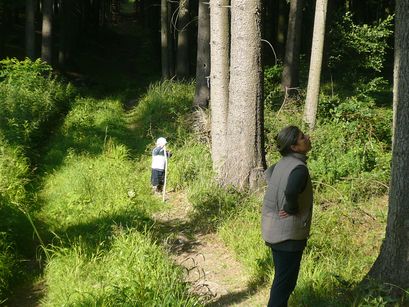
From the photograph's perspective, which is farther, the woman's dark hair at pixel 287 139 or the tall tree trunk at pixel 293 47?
Result: the tall tree trunk at pixel 293 47

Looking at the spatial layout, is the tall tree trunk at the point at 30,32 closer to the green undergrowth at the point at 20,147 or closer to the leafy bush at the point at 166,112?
the green undergrowth at the point at 20,147

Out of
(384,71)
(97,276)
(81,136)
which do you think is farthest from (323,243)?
(384,71)

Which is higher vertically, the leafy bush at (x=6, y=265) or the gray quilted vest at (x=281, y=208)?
the gray quilted vest at (x=281, y=208)

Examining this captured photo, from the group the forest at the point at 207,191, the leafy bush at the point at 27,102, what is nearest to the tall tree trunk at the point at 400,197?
the forest at the point at 207,191

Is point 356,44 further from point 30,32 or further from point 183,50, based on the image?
point 30,32

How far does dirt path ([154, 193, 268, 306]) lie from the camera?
5789 millimetres

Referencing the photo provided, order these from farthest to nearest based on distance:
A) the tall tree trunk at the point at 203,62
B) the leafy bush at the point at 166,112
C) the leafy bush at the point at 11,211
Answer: the tall tree trunk at the point at 203,62 → the leafy bush at the point at 166,112 → the leafy bush at the point at 11,211

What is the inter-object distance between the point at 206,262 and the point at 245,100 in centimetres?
277

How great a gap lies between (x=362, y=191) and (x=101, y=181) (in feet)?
14.9

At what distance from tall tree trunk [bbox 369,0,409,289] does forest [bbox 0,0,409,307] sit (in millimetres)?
13

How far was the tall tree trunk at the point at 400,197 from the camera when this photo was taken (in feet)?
16.2

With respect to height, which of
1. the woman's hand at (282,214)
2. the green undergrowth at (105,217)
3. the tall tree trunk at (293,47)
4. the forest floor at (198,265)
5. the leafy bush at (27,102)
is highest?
the tall tree trunk at (293,47)

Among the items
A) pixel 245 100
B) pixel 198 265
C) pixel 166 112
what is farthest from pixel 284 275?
pixel 166 112

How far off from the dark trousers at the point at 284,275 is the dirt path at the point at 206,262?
0.82 m
